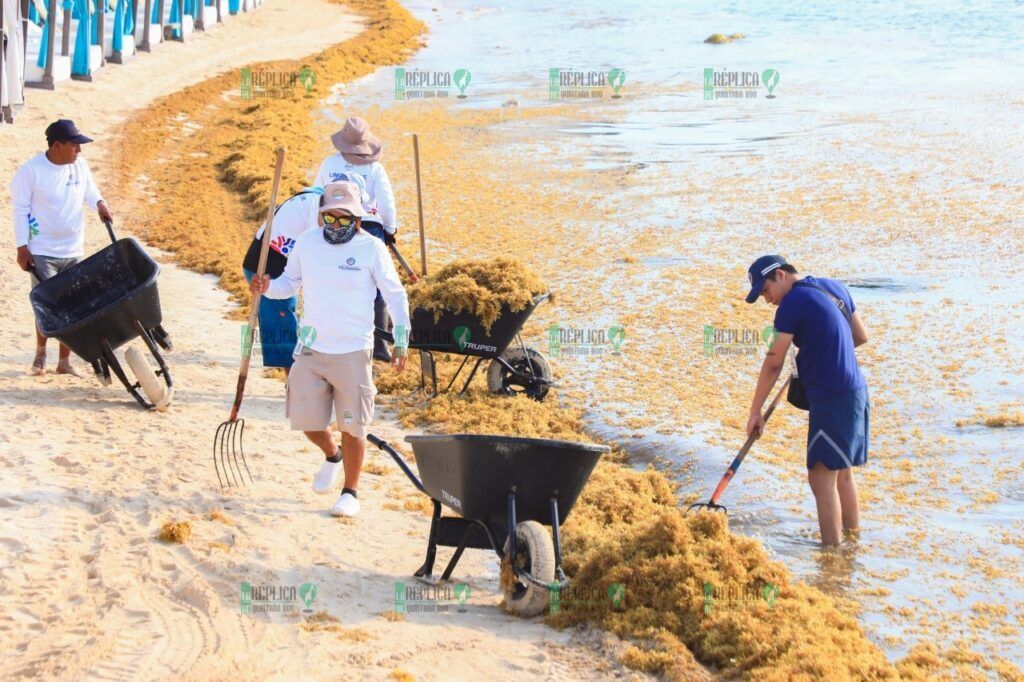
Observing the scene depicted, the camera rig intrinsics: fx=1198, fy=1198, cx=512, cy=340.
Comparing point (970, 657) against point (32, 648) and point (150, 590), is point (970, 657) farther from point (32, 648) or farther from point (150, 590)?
point (32, 648)

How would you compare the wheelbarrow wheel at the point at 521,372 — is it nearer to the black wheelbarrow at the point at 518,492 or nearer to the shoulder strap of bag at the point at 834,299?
the shoulder strap of bag at the point at 834,299

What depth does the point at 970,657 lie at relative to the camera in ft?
17.6

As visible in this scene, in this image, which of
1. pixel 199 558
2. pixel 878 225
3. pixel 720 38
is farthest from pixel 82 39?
pixel 720 38

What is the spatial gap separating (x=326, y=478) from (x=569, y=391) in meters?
2.94

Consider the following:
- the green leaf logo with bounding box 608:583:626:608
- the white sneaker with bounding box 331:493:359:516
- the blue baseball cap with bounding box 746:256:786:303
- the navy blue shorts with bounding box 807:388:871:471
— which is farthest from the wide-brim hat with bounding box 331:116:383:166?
the green leaf logo with bounding box 608:583:626:608

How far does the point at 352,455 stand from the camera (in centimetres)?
650

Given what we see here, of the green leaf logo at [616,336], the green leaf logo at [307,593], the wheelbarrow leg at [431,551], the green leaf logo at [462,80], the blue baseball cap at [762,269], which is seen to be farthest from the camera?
the green leaf logo at [462,80]

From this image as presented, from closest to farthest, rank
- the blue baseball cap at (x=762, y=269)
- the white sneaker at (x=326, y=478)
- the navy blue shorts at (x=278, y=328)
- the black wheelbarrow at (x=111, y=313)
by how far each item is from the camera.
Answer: the blue baseball cap at (x=762, y=269) → the white sneaker at (x=326, y=478) → the black wheelbarrow at (x=111, y=313) → the navy blue shorts at (x=278, y=328)

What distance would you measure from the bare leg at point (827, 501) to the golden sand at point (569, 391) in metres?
0.69

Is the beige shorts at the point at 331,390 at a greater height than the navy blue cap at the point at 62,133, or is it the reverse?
the navy blue cap at the point at 62,133

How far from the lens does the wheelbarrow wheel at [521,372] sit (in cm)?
884

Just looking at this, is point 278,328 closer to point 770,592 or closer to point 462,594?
point 462,594

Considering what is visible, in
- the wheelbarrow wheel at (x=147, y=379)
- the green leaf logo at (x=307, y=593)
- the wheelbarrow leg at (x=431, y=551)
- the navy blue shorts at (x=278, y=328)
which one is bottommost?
the green leaf logo at (x=307, y=593)

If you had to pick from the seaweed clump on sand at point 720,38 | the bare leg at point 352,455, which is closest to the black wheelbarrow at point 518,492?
the bare leg at point 352,455
